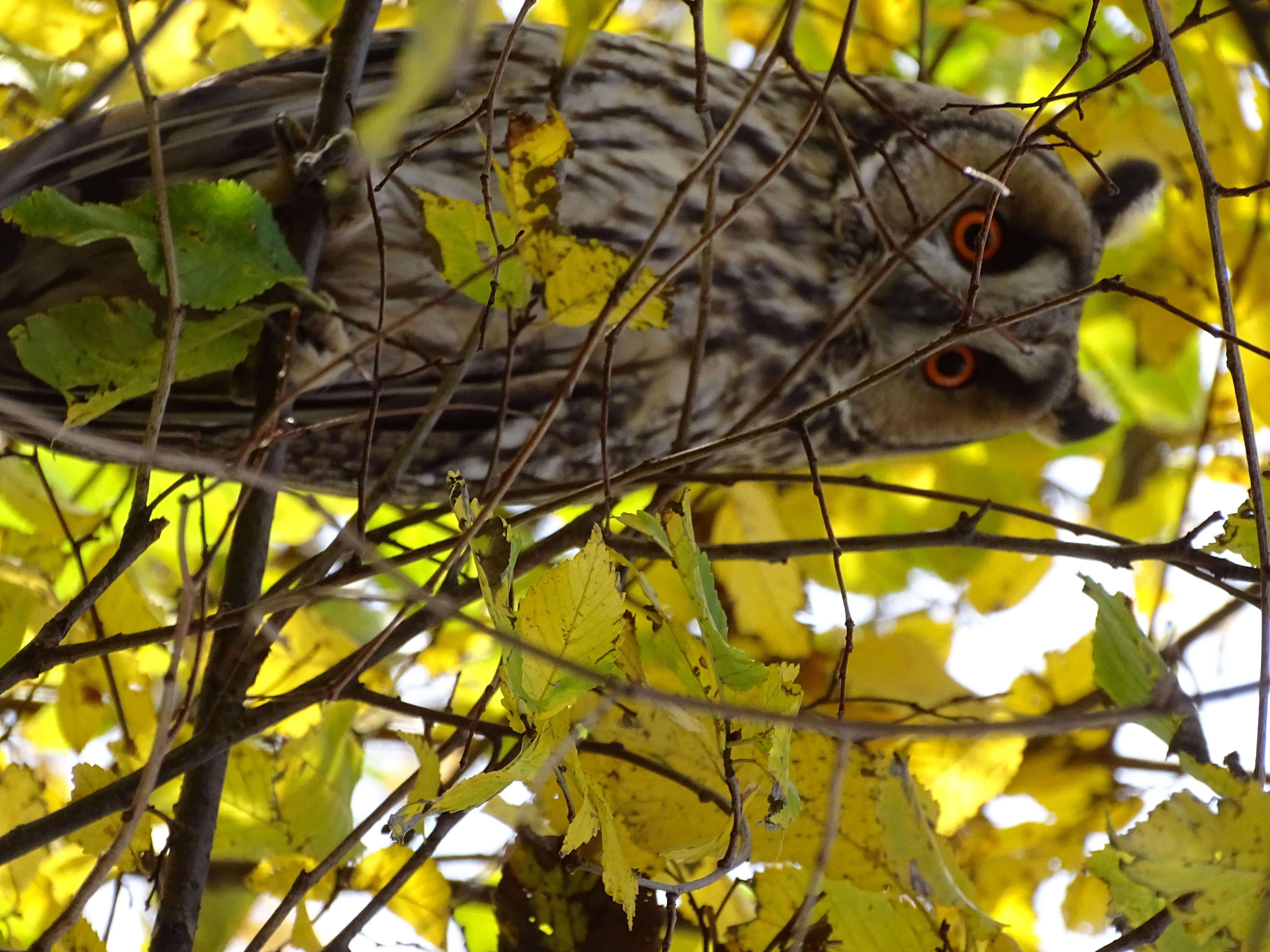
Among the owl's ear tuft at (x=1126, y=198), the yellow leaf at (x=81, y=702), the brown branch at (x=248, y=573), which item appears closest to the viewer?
the brown branch at (x=248, y=573)

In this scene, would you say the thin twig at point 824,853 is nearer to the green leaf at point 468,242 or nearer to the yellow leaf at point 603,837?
the yellow leaf at point 603,837

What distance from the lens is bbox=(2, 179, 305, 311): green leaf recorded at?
842mm

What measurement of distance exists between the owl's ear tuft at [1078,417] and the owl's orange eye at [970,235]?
305mm

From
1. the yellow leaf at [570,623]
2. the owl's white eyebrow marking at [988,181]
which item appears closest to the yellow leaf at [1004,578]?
the owl's white eyebrow marking at [988,181]

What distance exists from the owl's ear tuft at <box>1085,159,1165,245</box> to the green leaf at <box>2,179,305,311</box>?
133 centimetres

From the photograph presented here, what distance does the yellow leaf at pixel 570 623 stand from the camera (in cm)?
71

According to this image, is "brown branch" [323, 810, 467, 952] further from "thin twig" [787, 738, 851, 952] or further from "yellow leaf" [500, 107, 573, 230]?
"yellow leaf" [500, 107, 573, 230]

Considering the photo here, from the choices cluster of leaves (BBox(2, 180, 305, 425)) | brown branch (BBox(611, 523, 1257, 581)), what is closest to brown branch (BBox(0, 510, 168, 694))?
cluster of leaves (BBox(2, 180, 305, 425))

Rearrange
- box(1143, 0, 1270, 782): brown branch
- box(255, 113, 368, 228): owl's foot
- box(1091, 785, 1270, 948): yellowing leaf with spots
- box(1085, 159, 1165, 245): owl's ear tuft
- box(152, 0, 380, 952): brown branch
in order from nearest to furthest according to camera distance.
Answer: box(1091, 785, 1270, 948): yellowing leaf with spots → box(1143, 0, 1270, 782): brown branch → box(152, 0, 380, 952): brown branch → box(255, 113, 368, 228): owl's foot → box(1085, 159, 1165, 245): owl's ear tuft

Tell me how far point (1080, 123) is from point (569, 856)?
1.35m

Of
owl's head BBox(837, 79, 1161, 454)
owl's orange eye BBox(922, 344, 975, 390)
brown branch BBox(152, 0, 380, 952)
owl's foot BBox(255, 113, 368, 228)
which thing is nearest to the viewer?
brown branch BBox(152, 0, 380, 952)

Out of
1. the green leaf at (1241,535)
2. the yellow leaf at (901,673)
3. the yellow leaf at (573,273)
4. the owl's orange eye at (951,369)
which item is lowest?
the green leaf at (1241,535)

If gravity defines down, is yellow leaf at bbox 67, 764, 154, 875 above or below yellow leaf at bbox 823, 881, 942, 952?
above

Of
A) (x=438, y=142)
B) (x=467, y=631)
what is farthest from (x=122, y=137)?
(x=467, y=631)
